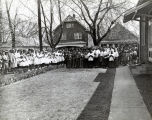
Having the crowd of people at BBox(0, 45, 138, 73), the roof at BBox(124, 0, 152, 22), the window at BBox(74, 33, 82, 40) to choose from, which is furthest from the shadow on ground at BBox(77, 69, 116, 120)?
the window at BBox(74, 33, 82, 40)

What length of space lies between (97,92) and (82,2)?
2259 cm

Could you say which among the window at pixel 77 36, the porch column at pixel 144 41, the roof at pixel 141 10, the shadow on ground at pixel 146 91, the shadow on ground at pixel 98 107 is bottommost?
the shadow on ground at pixel 98 107

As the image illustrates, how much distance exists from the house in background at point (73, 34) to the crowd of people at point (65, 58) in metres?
40.0

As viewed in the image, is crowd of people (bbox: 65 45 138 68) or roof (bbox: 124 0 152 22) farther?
crowd of people (bbox: 65 45 138 68)

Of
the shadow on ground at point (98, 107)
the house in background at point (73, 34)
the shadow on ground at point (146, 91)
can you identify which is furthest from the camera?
the house in background at point (73, 34)

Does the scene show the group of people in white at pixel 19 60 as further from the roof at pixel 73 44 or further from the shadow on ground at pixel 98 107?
the roof at pixel 73 44

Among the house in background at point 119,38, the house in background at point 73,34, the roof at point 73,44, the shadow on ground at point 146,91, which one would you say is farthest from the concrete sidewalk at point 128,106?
the house in background at point 119,38

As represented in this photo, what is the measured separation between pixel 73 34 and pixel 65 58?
43.5 meters

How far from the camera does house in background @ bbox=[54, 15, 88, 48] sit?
67.7m

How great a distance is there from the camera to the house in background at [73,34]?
6769cm

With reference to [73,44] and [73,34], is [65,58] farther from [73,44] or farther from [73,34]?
[73,34]

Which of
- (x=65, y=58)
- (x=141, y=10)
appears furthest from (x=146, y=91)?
(x=65, y=58)

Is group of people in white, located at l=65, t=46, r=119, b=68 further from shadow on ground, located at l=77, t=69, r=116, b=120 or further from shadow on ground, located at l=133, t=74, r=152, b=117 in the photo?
shadow on ground, located at l=77, t=69, r=116, b=120

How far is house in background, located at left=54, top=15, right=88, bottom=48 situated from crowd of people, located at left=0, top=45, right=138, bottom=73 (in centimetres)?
3997
